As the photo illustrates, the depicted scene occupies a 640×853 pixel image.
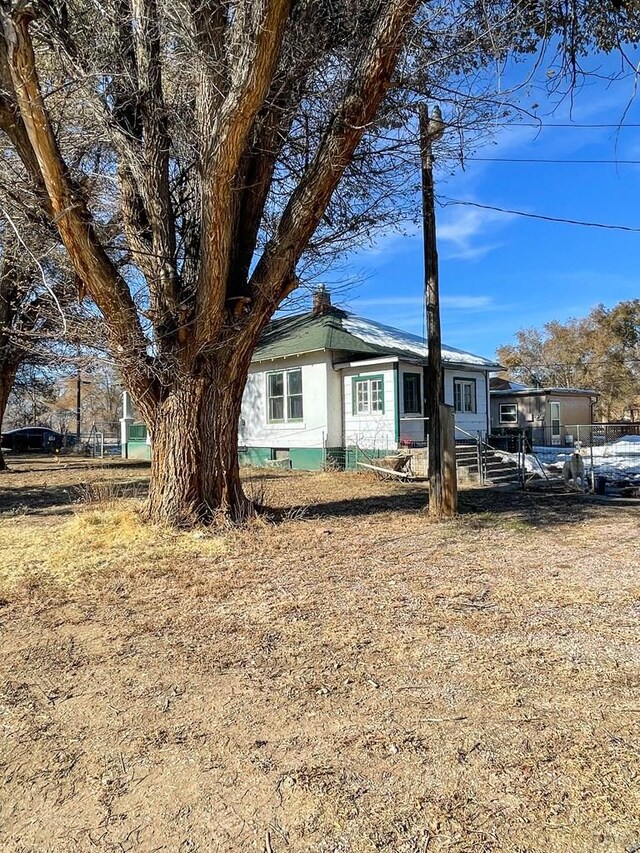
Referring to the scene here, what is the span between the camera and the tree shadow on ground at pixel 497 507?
8297 mm

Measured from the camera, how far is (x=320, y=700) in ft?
9.18

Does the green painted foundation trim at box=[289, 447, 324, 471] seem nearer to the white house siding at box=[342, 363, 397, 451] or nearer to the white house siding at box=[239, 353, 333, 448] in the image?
the white house siding at box=[239, 353, 333, 448]

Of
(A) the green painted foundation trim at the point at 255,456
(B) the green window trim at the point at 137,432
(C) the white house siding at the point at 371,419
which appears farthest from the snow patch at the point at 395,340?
(B) the green window trim at the point at 137,432

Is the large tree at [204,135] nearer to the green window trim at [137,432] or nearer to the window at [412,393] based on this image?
the window at [412,393]

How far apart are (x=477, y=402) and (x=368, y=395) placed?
15.6ft

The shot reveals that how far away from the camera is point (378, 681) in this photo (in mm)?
3000

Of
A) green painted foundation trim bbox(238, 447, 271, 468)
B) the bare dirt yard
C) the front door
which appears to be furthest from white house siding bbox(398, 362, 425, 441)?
the front door

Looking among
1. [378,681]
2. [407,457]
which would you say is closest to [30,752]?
[378,681]

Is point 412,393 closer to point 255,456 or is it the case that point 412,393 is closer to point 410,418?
point 410,418

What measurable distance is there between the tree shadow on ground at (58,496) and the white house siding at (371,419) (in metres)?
5.92

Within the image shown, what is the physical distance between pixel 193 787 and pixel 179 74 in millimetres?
7361

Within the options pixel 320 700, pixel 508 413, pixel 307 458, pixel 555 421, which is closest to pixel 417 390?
pixel 307 458

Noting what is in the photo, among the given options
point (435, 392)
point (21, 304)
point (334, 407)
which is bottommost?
point (435, 392)

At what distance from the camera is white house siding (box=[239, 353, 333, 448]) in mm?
16266
